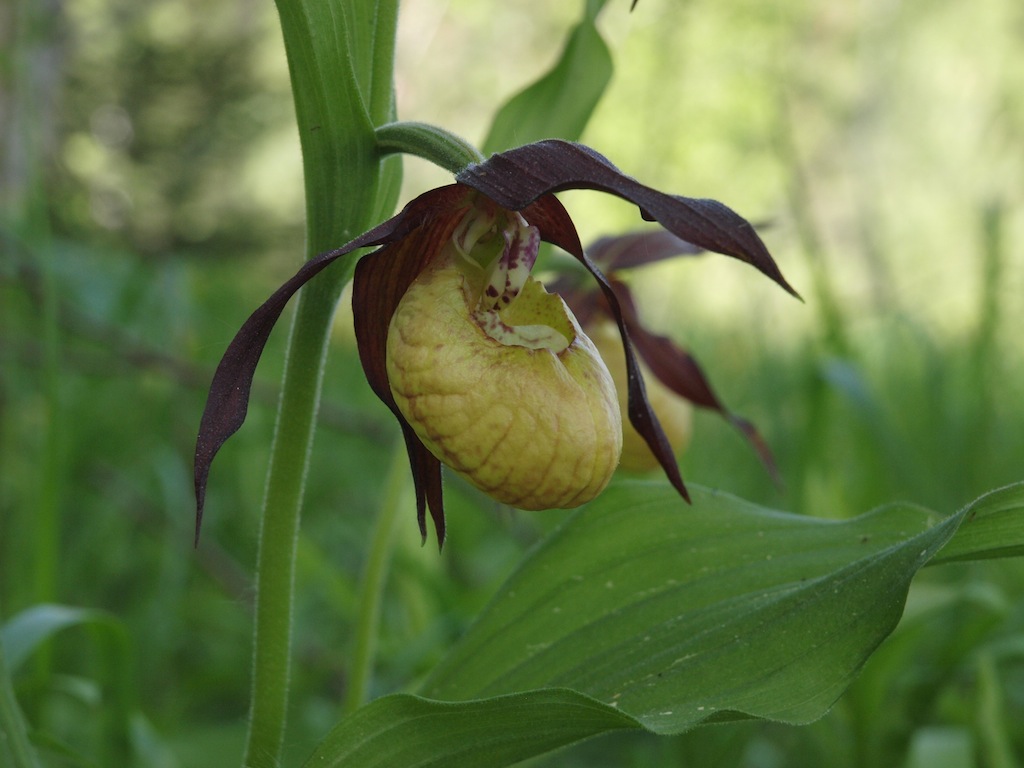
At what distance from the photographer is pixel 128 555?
7.45 feet

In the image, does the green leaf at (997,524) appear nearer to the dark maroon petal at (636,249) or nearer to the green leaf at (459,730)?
the green leaf at (459,730)

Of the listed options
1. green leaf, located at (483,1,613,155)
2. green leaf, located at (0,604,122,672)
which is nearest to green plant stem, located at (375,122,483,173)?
green leaf, located at (483,1,613,155)

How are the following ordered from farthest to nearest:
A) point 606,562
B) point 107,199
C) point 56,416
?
point 107,199 → point 56,416 → point 606,562

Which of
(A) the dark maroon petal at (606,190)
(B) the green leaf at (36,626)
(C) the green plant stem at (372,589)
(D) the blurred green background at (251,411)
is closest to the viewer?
(A) the dark maroon petal at (606,190)

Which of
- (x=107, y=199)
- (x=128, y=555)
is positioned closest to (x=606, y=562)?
(x=128, y=555)

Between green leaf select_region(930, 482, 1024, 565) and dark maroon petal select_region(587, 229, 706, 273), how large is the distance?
1.88 feet

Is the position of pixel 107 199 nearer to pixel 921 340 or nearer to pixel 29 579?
pixel 29 579

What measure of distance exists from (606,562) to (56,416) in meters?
0.75

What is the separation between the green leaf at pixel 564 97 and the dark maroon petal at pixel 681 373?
238 millimetres

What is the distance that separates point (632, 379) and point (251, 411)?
76.4 inches

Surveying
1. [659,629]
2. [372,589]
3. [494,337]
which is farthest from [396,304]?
[372,589]

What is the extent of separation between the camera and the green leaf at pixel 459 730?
24.9 inches

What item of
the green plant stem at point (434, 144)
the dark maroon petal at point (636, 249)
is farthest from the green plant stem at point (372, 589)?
the green plant stem at point (434, 144)

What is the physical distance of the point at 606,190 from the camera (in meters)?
0.62
